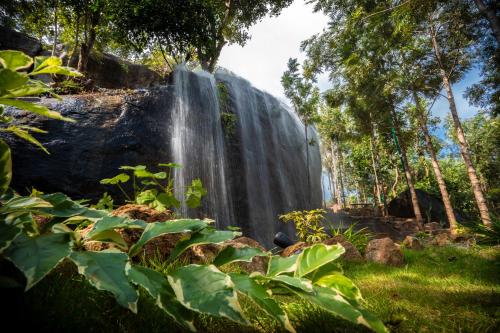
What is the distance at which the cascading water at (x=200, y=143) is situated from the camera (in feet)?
32.6

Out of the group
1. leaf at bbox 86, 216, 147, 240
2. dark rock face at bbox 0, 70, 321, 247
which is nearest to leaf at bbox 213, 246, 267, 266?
leaf at bbox 86, 216, 147, 240

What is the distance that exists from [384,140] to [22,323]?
26967 millimetres

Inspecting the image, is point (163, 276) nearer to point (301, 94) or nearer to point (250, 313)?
point (250, 313)

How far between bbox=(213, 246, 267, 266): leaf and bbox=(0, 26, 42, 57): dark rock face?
15532 mm

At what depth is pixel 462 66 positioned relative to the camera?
14477 millimetres

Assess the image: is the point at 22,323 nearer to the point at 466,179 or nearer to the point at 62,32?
the point at 62,32

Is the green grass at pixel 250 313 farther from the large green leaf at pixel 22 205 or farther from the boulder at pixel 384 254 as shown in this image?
the boulder at pixel 384 254

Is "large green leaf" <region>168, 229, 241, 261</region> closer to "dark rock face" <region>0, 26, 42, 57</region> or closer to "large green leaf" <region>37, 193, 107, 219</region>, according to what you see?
"large green leaf" <region>37, 193, 107, 219</region>

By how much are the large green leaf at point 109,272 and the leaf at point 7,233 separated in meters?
0.17

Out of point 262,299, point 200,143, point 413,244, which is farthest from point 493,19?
point 262,299

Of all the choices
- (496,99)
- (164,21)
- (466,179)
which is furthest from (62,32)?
(466,179)

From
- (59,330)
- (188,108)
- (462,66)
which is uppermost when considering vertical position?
(462,66)

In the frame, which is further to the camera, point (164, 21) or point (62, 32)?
point (62, 32)

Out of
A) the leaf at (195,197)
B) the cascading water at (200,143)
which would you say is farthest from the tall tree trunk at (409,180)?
the leaf at (195,197)
